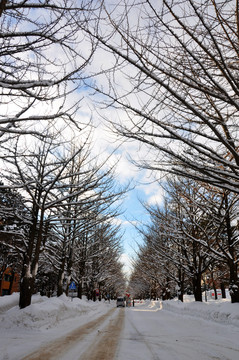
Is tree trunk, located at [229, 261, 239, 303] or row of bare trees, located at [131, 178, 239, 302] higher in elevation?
row of bare trees, located at [131, 178, 239, 302]

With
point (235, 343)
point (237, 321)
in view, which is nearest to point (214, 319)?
point (237, 321)

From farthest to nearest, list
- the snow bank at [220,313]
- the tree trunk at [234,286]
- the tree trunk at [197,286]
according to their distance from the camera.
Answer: the tree trunk at [197,286] < the tree trunk at [234,286] < the snow bank at [220,313]

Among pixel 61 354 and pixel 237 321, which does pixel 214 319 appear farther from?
pixel 61 354

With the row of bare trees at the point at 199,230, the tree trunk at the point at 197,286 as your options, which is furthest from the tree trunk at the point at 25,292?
the tree trunk at the point at 197,286

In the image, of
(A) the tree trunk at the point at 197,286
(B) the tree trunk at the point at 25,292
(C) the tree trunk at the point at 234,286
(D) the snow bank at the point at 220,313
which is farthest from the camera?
(A) the tree trunk at the point at 197,286

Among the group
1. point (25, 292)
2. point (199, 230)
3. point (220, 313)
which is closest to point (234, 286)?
point (220, 313)

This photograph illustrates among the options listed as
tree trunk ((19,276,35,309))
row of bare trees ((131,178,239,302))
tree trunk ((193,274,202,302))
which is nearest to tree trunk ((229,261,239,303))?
row of bare trees ((131,178,239,302))

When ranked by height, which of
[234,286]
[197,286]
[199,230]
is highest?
[199,230]

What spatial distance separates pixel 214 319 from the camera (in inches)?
414

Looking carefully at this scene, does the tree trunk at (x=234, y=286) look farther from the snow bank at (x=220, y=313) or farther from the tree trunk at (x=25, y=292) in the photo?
the tree trunk at (x=25, y=292)

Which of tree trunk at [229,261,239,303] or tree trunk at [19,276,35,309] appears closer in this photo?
tree trunk at [19,276,35,309]

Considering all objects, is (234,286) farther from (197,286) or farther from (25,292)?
(25,292)

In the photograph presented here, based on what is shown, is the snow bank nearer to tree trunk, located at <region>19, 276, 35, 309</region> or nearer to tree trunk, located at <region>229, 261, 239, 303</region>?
tree trunk, located at <region>229, 261, 239, 303</region>

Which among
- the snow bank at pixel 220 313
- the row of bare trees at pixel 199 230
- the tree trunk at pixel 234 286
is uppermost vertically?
the row of bare trees at pixel 199 230
